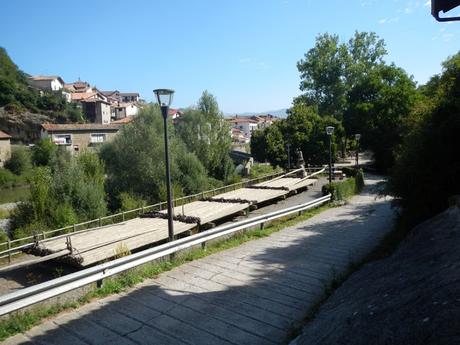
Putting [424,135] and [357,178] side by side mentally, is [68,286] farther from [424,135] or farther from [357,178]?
[357,178]

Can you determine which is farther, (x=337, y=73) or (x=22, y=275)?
(x=337, y=73)

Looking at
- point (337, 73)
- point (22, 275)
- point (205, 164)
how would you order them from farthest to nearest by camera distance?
1. point (337, 73)
2. point (205, 164)
3. point (22, 275)

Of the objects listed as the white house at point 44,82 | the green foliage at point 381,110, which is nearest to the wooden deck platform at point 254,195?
the green foliage at point 381,110

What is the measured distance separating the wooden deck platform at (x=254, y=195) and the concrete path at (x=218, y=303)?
7.66m

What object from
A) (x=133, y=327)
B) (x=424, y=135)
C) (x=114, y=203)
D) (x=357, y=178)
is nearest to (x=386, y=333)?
(x=133, y=327)

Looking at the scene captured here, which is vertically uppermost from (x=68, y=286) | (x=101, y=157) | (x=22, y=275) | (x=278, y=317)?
(x=101, y=157)

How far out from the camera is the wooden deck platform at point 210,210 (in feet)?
45.8

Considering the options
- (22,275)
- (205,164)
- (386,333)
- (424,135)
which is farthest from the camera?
(205,164)

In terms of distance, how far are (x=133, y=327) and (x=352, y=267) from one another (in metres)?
4.43

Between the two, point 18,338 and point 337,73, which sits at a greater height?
point 337,73

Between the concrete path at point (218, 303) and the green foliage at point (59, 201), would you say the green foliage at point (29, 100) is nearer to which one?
the green foliage at point (59, 201)

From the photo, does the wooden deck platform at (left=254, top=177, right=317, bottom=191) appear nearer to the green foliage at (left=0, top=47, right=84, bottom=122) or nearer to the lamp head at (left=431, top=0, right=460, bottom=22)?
the lamp head at (left=431, top=0, right=460, bottom=22)

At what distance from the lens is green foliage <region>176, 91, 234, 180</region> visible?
3309 cm

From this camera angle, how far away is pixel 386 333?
351 centimetres
